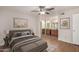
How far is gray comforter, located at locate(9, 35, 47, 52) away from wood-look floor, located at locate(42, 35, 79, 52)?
11 cm

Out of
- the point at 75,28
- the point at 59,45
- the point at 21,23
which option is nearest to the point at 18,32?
the point at 21,23

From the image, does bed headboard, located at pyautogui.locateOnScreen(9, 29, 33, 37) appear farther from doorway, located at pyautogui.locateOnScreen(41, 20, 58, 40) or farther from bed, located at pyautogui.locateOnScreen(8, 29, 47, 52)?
doorway, located at pyautogui.locateOnScreen(41, 20, 58, 40)

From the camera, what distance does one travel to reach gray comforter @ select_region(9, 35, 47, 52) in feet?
4.21

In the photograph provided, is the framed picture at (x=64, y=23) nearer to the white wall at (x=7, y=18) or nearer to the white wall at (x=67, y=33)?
the white wall at (x=67, y=33)

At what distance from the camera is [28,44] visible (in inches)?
52.4

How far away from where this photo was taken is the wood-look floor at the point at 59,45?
1402mm

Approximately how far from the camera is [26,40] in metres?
1.36

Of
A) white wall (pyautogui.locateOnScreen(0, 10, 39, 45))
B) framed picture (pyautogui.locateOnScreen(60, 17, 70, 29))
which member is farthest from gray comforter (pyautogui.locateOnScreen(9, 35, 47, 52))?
framed picture (pyautogui.locateOnScreen(60, 17, 70, 29))

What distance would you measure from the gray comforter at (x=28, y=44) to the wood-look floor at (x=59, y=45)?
0.11 m

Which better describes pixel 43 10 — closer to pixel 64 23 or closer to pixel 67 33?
pixel 64 23

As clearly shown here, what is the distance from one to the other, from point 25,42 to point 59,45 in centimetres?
63

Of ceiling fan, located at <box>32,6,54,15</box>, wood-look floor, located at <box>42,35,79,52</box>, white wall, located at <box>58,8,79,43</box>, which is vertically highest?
ceiling fan, located at <box>32,6,54,15</box>

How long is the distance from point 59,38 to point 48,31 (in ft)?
0.80
